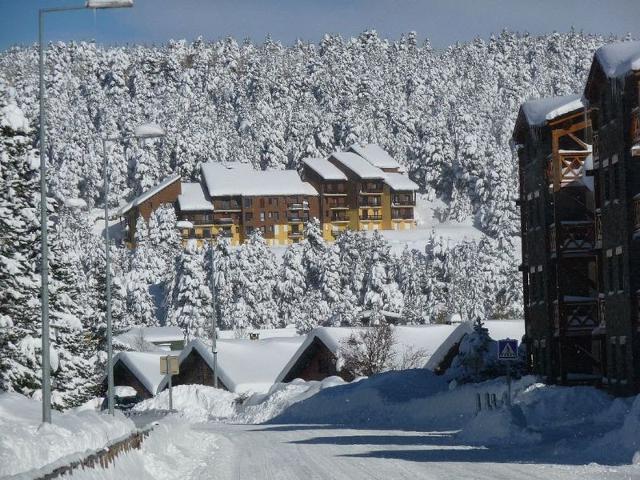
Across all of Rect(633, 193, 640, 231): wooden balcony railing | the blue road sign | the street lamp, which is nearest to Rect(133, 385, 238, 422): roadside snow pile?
Rect(633, 193, 640, 231): wooden balcony railing

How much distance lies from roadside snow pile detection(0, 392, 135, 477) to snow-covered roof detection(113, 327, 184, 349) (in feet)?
293

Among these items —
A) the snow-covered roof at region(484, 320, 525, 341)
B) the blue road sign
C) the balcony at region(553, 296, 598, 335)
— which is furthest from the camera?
the snow-covered roof at region(484, 320, 525, 341)

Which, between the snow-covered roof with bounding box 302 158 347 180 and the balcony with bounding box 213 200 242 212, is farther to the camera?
the snow-covered roof with bounding box 302 158 347 180

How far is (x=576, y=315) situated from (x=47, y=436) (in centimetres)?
3386

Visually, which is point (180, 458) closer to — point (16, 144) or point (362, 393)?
point (16, 144)

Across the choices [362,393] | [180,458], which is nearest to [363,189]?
[362,393]

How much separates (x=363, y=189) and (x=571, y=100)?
444 ft

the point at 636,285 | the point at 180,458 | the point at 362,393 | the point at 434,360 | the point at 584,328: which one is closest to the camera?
the point at 180,458

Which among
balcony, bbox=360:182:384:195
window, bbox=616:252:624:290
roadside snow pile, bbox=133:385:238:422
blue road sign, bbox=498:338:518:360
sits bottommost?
roadside snow pile, bbox=133:385:238:422

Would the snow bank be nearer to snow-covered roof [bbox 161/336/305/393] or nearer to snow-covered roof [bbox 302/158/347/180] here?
snow-covered roof [bbox 161/336/305/393]

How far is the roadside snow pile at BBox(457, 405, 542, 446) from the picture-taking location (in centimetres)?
3328

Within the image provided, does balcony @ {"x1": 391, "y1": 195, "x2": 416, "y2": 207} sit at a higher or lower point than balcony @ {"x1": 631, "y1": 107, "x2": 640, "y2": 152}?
higher

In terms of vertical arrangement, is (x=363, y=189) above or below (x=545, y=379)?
above

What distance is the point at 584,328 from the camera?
51781 millimetres
